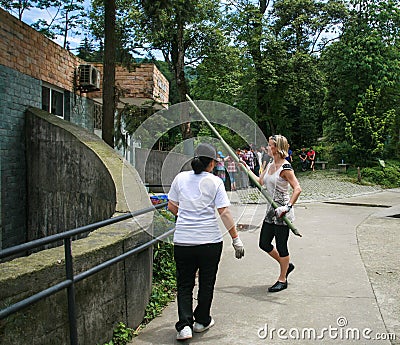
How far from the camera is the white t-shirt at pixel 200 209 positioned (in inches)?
165

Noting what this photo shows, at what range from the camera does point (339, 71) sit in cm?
2753

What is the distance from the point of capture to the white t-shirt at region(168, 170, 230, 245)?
13.7 feet

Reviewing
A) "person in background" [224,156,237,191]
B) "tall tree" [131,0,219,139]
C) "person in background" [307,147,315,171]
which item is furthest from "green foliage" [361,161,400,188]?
"person in background" [224,156,237,191]

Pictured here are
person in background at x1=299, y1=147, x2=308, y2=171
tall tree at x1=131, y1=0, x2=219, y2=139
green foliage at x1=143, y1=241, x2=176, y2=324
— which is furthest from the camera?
person in background at x1=299, y1=147, x2=308, y2=171

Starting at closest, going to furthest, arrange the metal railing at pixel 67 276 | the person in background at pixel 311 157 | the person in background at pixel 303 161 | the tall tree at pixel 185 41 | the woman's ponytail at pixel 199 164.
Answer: the metal railing at pixel 67 276
the woman's ponytail at pixel 199 164
the tall tree at pixel 185 41
the person in background at pixel 311 157
the person in background at pixel 303 161

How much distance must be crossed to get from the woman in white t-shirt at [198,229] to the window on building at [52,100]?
865 centimetres

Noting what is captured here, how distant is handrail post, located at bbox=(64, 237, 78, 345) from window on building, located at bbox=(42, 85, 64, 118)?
923 cm

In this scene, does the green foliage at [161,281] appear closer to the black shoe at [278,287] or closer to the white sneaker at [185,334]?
the white sneaker at [185,334]

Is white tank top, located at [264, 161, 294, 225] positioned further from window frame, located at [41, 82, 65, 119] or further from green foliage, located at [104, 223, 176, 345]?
window frame, located at [41, 82, 65, 119]

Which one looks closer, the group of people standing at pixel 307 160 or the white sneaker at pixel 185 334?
the white sneaker at pixel 185 334

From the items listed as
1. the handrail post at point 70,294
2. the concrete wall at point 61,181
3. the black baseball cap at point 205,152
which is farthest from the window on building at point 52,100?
the handrail post at point 70,294

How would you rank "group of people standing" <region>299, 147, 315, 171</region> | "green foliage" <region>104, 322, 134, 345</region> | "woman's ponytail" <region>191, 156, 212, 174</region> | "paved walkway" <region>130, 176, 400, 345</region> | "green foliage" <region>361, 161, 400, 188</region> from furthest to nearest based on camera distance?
"group of people standing" <region>299, 147, 315, 171</region> < "green foliage" <region>361, 161, 400, 188</region> < "paved walkway" <region>130, 176, 400, 345</region> < "woman's ponytail" <region>191, 156, 212, 174</region> < "green foliage" <region>104, 322, 134, 345</region>

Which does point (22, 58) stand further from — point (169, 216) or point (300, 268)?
point (300, 268)

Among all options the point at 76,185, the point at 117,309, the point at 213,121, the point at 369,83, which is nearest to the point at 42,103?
the point at 76,185
